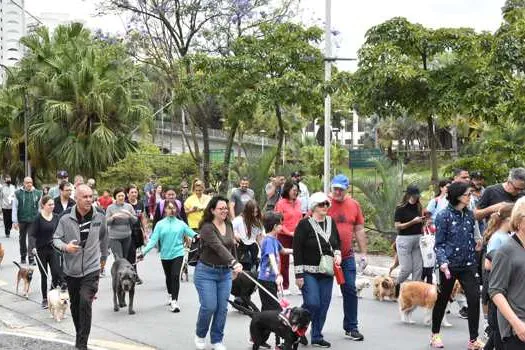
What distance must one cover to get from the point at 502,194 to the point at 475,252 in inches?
36.5

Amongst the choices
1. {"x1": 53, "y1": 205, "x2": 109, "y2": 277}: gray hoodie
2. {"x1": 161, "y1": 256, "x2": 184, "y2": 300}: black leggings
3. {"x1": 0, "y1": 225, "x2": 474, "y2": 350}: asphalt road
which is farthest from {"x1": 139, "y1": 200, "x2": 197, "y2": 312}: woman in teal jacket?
{"x1": 53, "y1": 205, "x2": 109, "y2": 277}: gray hoodie

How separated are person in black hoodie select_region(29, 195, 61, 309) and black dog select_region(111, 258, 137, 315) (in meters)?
0.84

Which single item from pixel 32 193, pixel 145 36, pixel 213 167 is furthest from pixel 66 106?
pixel 32 193

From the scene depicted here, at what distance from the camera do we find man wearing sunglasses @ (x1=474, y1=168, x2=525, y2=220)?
790 cm

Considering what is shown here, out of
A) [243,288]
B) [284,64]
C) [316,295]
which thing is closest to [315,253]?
[316,295]

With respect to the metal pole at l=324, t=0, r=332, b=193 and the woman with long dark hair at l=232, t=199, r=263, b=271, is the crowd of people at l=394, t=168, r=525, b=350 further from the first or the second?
the metal pole at l=324, t=0, r=332, b=193

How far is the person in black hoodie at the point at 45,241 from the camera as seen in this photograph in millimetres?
10430

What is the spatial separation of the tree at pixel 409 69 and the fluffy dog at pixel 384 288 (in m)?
4.96

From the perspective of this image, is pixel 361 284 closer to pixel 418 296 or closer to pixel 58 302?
pixel 418 296

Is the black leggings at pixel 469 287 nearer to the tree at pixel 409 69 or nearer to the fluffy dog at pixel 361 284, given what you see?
the fluffy dog at pixel 361 284

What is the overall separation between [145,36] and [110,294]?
49.2 feet

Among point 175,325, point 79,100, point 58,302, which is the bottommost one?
point 175,325

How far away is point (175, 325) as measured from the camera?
933cm

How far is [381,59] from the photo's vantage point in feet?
48.6
